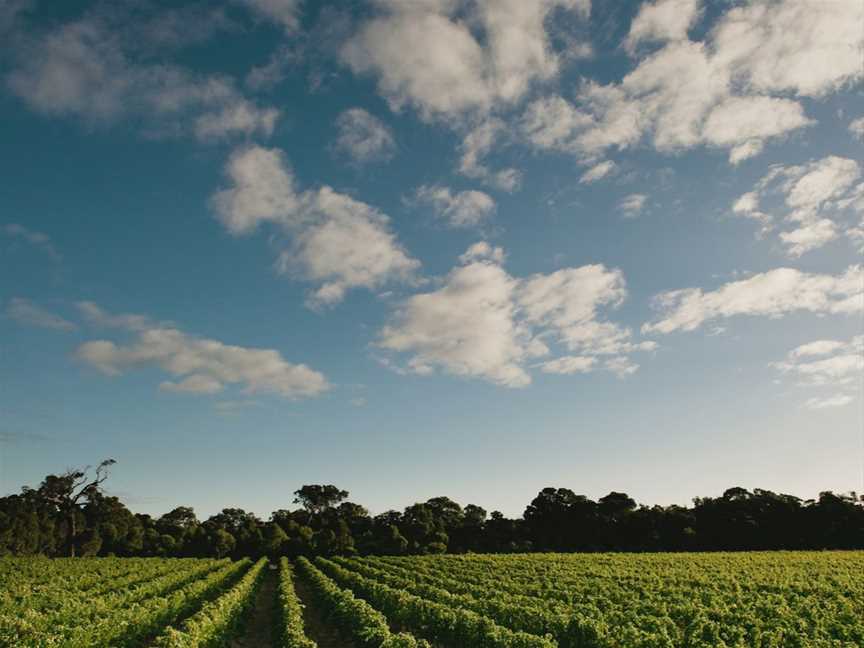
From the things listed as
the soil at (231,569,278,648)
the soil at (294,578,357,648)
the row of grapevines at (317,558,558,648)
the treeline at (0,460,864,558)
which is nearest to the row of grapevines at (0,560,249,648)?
the soil at (231,569,278,648)

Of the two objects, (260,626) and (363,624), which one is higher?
(363,624)

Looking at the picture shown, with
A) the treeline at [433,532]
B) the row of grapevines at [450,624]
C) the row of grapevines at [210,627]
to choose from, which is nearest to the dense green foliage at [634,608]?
the row of grapevines at [450,624]

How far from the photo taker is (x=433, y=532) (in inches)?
3172

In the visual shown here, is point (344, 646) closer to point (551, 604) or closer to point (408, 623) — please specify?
point (408, 623)

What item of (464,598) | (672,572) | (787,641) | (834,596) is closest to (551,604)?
(464,598)

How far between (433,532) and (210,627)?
66.0m

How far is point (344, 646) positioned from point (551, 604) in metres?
8.73

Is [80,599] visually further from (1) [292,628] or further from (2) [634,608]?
(2) [634,608]

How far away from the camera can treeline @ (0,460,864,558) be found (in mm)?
75625

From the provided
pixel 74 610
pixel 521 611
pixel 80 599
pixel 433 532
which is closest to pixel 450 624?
pixel 521 611

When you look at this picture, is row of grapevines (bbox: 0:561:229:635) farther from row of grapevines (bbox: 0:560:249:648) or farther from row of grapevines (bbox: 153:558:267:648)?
row of grapevines (bbox: 153:558:267:648)

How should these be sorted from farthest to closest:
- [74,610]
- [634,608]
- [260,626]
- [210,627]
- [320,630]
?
[260,626] < [320,630] < [634,608] < [74,610] < [210,627]

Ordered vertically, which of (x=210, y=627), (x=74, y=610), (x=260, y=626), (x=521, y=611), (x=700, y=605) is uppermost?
(x=74, y=610)

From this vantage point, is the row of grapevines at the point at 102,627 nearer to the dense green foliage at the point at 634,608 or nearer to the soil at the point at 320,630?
the soil at the point at 320,630
